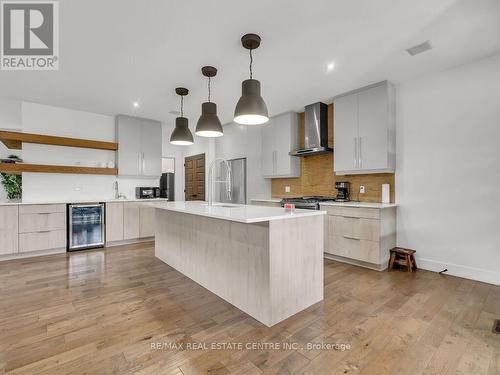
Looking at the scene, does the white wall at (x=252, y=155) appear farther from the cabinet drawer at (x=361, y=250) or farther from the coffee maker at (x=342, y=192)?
the cabinet drawer at (x=361, y=250)

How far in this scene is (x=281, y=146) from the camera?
503 centimetres

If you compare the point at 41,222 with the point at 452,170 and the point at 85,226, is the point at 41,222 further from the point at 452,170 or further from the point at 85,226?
the point at 452,170

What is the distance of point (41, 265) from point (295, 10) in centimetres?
458

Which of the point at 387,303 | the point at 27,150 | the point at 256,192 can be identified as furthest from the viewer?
the point at 256,192

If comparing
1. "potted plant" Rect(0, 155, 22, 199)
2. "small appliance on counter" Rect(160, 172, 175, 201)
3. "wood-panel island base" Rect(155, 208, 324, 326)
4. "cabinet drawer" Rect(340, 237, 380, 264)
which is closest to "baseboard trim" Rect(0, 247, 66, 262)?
"potted plant" Rect(0, 155, 22, 199)

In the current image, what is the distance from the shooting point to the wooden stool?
3373 mm

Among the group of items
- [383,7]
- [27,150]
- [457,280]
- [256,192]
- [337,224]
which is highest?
[383,7]

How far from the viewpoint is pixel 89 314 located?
2.23 metres

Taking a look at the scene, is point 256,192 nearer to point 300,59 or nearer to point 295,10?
point 300,59

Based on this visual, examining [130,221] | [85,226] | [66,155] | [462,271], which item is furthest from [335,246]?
[66,155]

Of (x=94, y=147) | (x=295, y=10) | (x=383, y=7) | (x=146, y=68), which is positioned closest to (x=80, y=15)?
(x=146, y=68)

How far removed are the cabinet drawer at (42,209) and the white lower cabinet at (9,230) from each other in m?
0.09

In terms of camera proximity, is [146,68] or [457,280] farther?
[146,68]

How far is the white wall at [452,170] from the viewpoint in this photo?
296 centimetres
